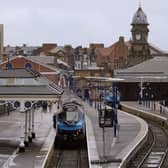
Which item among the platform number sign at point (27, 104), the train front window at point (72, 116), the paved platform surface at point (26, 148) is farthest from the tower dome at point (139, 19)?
the platform number sign at point (27, 104)

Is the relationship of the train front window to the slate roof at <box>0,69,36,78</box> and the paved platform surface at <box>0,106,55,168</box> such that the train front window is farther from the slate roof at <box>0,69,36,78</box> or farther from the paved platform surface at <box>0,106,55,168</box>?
the slate roof at <box>0,69,36,78</box>

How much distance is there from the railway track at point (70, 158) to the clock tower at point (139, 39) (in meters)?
76.4

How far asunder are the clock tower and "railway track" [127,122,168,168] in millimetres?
66554

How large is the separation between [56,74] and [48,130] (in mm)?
46263

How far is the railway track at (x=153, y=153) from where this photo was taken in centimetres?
2754

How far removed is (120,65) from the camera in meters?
132

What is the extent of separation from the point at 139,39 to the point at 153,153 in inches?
3117

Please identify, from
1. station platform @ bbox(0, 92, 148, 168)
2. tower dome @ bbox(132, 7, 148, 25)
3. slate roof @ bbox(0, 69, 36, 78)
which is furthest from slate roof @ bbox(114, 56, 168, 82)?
slate roof @ bbox(0, 69, 36, 78)

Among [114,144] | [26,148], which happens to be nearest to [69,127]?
[114,144]

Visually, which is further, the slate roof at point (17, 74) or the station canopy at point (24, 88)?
the slate roof at point (17, 74)

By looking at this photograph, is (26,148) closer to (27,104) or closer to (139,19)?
(27,104)

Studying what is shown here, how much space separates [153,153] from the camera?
3253 centimetres

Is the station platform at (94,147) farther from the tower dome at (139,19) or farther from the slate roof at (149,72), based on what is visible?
the tower dome at (139,19)

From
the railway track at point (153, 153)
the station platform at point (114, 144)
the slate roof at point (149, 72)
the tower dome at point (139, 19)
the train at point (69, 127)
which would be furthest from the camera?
the tower dome at point (139, 19)
